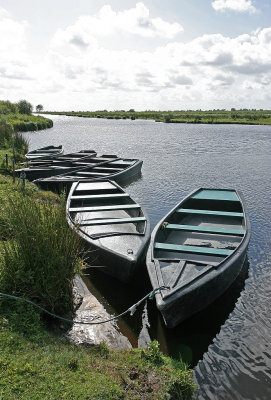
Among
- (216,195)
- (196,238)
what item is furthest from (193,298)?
(216,195)

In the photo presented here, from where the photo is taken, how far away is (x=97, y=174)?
56.6 ft

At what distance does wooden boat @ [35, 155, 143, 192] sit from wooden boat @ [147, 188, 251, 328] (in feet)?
19.7

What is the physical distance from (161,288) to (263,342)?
96.8 inches

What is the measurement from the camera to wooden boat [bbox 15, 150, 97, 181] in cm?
1698

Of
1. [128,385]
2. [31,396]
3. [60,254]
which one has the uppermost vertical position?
[60,254]

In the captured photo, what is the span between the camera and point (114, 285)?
27.8 ft

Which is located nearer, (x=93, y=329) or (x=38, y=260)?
(x=38, y=260)

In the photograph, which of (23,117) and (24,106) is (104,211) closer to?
(23,117)

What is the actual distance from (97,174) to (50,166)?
3.19 metres

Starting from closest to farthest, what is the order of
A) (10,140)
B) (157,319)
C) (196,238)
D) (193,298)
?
(193,298)
(157,319)
(196,238)
(10,140)

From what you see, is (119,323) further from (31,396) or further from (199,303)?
(31,396)

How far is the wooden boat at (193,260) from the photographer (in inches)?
249

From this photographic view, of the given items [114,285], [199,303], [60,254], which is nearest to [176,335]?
[199,303]

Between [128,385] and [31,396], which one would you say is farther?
[128,385]
